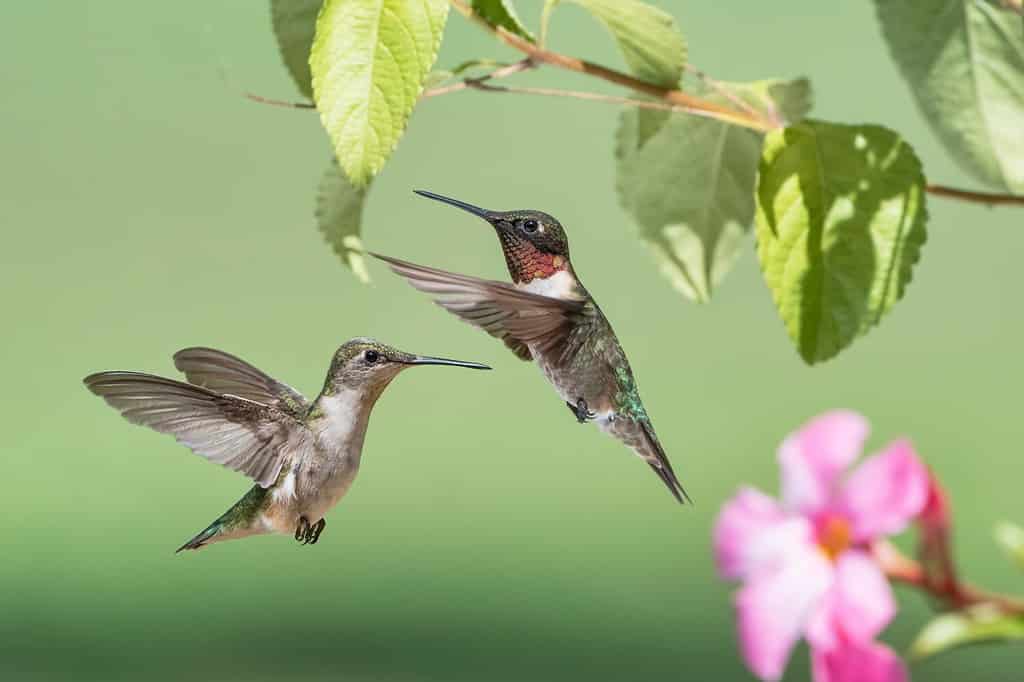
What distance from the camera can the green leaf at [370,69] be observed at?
1.34ft

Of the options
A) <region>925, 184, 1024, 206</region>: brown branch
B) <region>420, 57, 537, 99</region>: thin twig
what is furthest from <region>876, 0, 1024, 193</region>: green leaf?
<region>420, 57, 537, 99</region>: thin twig

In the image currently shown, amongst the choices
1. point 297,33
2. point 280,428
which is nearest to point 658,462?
point 280,428

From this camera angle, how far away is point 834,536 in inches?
11.1

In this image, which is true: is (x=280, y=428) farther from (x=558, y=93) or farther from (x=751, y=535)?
(x=751, y=535)

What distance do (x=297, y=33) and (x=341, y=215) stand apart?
0.35 feet

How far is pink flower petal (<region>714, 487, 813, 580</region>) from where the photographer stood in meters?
0.28

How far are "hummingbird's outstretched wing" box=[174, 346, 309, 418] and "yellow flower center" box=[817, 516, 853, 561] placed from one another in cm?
27

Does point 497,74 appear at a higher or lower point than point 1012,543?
higher

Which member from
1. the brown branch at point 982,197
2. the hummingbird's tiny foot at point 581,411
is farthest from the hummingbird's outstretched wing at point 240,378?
the brown branch at point 982,197

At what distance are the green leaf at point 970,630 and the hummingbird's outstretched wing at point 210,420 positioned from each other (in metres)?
0.26

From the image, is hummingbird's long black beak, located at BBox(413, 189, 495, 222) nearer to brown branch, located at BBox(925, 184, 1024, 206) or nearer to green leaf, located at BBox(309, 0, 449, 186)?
green leaf, located at BBox(309, 0, 449, 186)

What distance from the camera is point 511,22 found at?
480 millimetres

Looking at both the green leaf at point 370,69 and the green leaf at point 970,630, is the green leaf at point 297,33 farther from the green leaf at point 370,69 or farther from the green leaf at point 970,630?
the green leaf at point 970,630

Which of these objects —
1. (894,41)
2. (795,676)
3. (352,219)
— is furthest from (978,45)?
(795,676)
